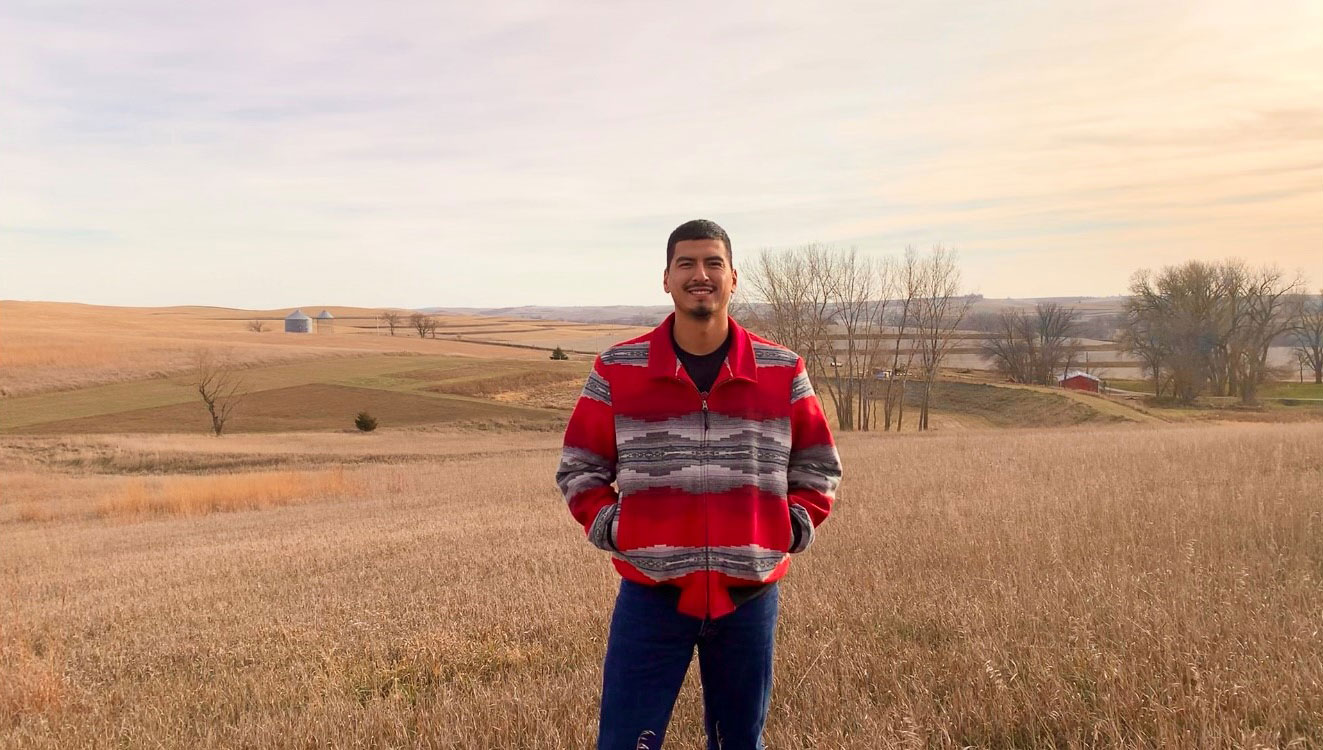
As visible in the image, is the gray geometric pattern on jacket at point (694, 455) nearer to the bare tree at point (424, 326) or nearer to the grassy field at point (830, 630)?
the grassy field at point (830, 630)

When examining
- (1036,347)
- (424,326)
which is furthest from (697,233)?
(424,326)

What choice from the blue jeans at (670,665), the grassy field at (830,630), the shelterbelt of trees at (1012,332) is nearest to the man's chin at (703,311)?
the blue jeans at (670,665)

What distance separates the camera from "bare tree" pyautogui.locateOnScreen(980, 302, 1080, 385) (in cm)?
8350

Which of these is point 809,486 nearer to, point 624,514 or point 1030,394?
point 624,514

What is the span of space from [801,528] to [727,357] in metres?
0.73

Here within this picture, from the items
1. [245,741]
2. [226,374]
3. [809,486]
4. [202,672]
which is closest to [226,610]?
[202,672]

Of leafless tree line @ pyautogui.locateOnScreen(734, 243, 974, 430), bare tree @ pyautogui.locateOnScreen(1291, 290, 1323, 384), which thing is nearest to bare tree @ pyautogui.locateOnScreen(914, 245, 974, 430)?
leafless tree line @ pyautogui.locateOnScreen(734, 243, 974, 430)

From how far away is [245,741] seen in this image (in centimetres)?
412

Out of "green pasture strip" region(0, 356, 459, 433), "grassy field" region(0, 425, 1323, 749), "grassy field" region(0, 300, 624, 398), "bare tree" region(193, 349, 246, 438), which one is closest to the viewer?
"grassy field" region(0, 425, 1323, 749)

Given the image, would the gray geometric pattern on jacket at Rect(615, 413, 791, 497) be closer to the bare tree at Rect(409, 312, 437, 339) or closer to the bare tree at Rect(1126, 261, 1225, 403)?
the bare tree at Rect(1126, 261, 1225, 403)

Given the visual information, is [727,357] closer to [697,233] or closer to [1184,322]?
[697,233]

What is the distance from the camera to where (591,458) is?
304 cm

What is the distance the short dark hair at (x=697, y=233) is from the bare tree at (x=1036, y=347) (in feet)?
288

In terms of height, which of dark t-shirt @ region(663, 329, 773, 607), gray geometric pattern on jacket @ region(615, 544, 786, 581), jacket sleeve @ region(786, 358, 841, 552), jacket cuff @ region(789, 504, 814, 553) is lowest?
gray geometric pattern on jacket @ region(615, 544, 786, 581)
